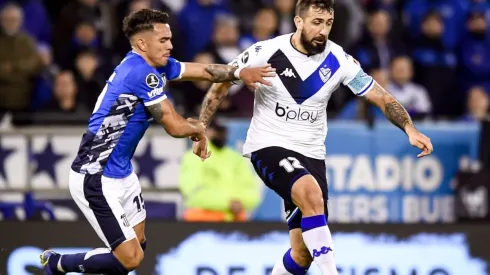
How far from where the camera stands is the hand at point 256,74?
8.77 meters

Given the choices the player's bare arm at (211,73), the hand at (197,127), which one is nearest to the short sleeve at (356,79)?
the player's bare arm at (211,73)

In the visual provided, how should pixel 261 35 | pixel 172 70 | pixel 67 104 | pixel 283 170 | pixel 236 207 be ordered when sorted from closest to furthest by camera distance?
pixel 283 170 → pixel 172 70 → pixel 236 207 → pixel 67 104 → pixel 261 35

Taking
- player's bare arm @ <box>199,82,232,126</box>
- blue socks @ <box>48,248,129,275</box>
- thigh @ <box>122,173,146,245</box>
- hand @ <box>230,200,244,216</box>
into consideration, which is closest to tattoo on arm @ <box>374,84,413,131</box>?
player's bare arm @ <box>199,82,232,126</box>

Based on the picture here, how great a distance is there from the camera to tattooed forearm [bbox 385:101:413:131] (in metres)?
9.05

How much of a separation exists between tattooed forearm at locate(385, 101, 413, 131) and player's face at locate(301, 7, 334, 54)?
0.66m

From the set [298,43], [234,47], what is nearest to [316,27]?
[298,43]

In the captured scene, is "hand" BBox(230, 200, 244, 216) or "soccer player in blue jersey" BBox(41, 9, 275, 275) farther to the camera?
"hand" BBox(230, 200, 244, 216)

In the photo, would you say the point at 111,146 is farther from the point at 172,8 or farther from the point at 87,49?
the point at 172,8

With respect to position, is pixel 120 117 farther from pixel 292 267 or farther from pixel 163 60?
pixel 292 267

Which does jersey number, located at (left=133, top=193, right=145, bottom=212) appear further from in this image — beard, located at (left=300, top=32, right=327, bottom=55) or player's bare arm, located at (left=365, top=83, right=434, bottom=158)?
player's bare arm, located at (left=365, top=83, right=434, bottom=158)

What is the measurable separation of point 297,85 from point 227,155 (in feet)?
11.8

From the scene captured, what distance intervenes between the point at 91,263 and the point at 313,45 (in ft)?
7.33

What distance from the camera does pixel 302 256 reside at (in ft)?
30.6

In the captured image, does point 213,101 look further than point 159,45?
Yes
